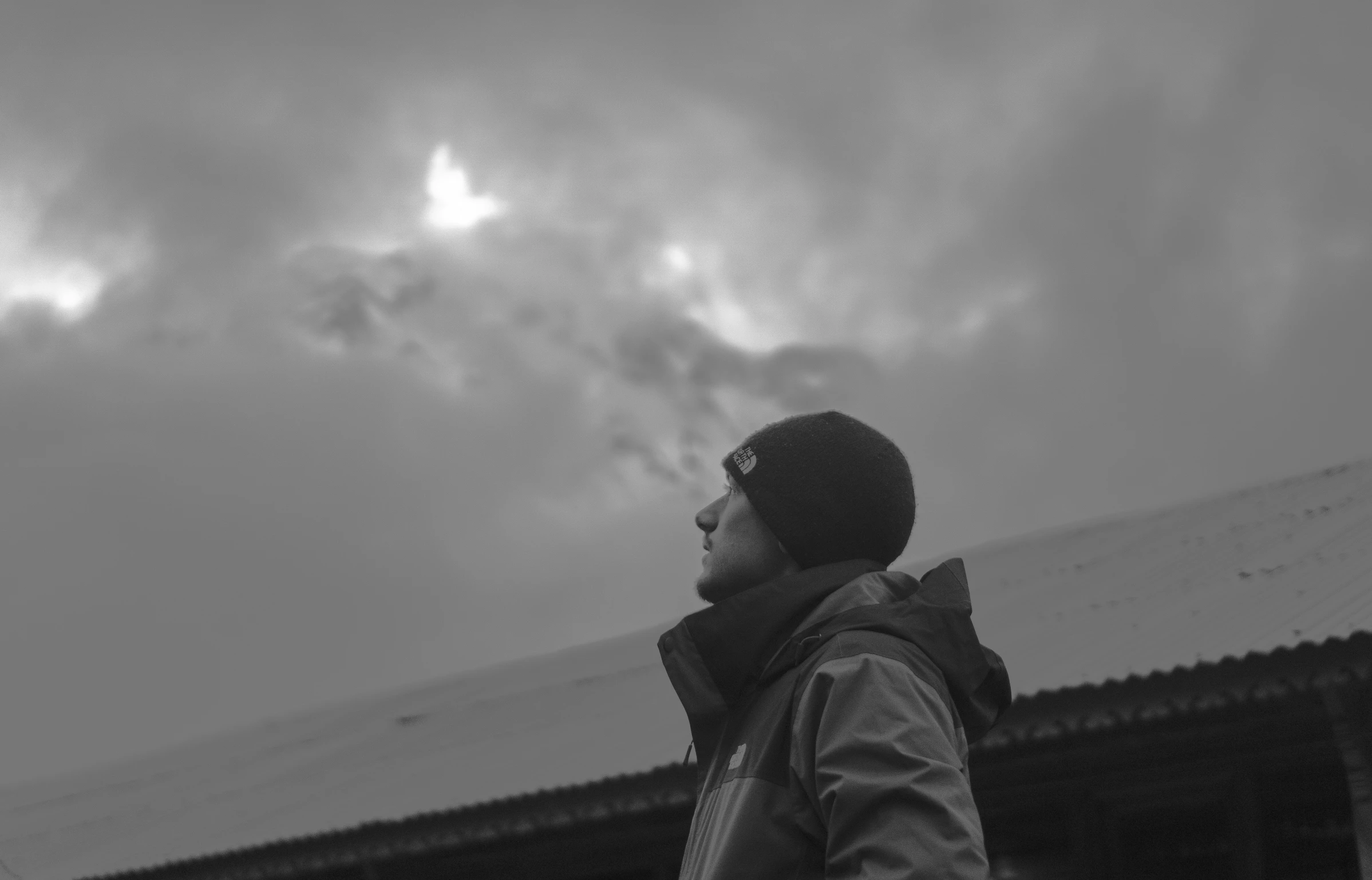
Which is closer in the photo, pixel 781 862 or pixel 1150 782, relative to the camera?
pixel 781 862

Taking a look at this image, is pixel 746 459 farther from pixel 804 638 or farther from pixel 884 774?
pixel 884 774

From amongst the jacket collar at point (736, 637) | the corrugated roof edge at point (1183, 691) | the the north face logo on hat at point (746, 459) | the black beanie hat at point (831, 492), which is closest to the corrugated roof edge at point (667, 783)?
the corrugated roof edge at point (1183, 691)

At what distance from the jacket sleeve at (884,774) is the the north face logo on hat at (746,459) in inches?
25.1

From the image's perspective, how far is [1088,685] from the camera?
580cm

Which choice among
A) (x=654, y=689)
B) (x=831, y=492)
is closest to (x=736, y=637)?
(x=831, y=492)

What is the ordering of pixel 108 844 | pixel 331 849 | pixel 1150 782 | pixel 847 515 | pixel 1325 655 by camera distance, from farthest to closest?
1. pixel 108 844
2. pixel 331 849
3. pixel 1150 782
4. pixel 1325 655
5. pixel 847 515

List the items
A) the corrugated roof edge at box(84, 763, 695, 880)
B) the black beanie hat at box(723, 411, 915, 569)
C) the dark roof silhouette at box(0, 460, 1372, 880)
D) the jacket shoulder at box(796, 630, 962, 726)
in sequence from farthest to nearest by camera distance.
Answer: the corrugated roof edge at box(84, 763, 695, 880), the dark roof silhouette at box(0, 460, 1372, 880), the black beanie hat at box(723, 411, 915, 569), the jacket shoulder at box(796, 630, 962, 726)

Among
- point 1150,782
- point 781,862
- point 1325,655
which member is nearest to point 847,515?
point 781,862

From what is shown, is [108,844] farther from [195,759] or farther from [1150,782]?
[1150,782]

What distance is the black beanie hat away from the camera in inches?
102

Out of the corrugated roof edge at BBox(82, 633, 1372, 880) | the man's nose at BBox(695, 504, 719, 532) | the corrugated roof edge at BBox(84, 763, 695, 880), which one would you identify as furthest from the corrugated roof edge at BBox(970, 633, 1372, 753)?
the man's nose at BBox(695, 504, 719, 532)

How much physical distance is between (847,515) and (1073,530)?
33.8 ft

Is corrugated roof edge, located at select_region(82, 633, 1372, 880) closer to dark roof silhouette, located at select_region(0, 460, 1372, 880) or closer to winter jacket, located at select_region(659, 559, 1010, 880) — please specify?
dark roof silhouette, located at select_region(0, 460, 1372, 880)

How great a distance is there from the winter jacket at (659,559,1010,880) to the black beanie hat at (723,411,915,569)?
0.08 meters
